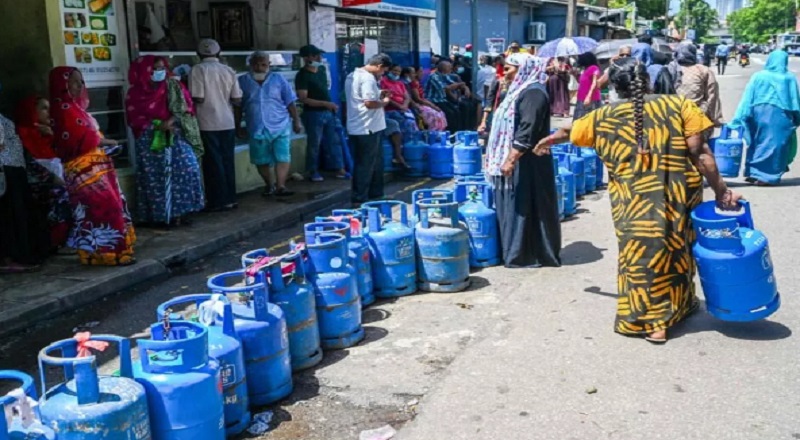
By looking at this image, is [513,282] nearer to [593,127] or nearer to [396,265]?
[396,265]

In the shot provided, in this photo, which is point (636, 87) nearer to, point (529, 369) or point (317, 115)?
point (529, 369)

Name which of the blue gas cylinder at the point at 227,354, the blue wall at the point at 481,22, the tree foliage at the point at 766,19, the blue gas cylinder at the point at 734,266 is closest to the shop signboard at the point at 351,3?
the blue gas cylinder at the point at 734,266

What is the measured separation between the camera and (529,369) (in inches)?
179

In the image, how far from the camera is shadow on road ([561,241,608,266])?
702 centimetres

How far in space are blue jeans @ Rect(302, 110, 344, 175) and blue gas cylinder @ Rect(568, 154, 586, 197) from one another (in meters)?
3.69

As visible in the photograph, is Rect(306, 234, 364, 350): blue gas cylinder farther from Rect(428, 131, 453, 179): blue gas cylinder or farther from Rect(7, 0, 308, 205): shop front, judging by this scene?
Rect(428, 131, 453, 179): blue gas cylinder

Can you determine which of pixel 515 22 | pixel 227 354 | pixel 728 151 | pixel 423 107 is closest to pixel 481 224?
pixel 227 354

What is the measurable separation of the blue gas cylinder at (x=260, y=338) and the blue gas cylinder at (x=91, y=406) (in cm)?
85

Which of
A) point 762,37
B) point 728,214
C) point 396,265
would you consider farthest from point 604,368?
point 762,37

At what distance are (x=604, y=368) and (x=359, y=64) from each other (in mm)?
9821

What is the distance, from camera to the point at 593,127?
4.90 m

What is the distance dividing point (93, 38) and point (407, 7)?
27.2ft

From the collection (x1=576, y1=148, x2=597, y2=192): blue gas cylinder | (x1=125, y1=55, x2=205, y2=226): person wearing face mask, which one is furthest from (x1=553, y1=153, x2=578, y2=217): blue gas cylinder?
(x1=125, y1=55, x2=205, y2=226): person wearing face mask

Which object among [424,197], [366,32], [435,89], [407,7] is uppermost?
[407,7]
